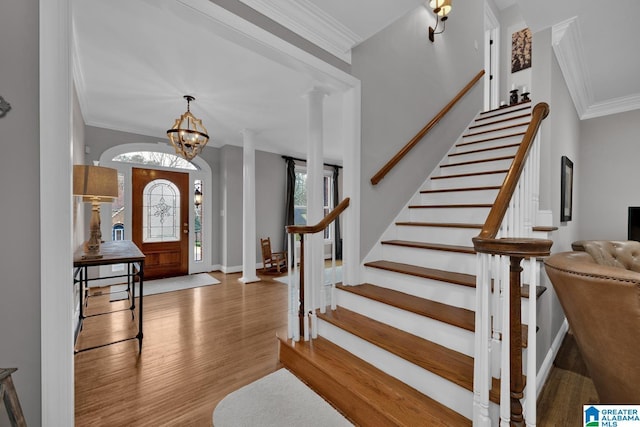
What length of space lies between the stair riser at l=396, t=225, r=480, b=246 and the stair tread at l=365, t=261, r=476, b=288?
14.3 inches

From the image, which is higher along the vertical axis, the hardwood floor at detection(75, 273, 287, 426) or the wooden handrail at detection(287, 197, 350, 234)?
the wooden handrail at detection(287, 197, 350, 234)

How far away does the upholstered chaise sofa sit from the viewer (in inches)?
43.5

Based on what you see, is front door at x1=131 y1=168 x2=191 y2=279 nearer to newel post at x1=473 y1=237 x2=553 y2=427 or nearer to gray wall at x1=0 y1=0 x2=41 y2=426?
gray wall at x1=0 y1=0 x2=41 y2=426

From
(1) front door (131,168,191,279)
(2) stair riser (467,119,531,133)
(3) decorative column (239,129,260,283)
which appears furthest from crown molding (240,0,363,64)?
(1) front door (131,168,191,279)

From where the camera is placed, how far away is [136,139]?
4.69m

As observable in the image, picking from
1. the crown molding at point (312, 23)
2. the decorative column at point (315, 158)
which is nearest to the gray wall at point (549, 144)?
the crown molding at point (312, 23)

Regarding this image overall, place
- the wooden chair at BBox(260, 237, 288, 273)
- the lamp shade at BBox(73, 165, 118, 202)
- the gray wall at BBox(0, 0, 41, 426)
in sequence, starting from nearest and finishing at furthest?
1. the gray wall at BBox(0, 0, 41, 426)
2. the lamp shade at BBox(73, 165, 118, 202)
3. the wooden chair at BBox(260, 237, 288, 273)

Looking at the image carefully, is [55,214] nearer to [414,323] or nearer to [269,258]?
[414,323]

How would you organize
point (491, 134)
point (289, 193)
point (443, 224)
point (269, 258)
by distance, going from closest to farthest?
point (443, 224) < point (491, 134) < point (269, 258) < point (289, 193)

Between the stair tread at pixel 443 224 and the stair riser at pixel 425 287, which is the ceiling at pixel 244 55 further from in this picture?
the stair riser at pixel 425 287

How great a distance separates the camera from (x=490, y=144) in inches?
133

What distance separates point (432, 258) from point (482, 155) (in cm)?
178

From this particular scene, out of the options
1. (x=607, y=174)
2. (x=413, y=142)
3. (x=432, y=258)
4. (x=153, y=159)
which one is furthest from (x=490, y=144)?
(x=153, y=159)

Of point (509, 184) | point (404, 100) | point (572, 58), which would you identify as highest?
point (572, 58)
